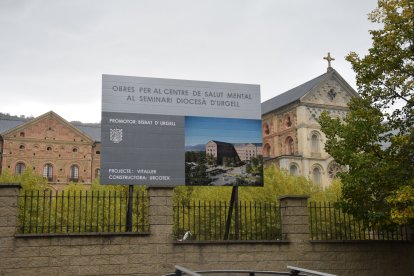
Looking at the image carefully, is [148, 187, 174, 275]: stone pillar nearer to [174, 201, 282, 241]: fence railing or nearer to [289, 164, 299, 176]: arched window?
[174, 201, 282, 241]: fence railing

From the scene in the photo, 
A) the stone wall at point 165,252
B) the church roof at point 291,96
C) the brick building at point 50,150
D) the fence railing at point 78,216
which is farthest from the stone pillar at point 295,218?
the brick building at point 50,150

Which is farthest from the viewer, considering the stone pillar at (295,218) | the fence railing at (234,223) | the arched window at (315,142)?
the arched window at (315,142)

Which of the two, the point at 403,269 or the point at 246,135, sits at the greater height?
the point at 246,135

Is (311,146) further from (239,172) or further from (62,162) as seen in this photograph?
(239,172)

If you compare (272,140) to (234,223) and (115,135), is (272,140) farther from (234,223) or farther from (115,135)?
(115,135)

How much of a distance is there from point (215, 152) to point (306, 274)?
8962mm

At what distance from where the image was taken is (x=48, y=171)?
2354 inches

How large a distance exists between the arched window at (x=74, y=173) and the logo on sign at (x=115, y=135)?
→ 156 feet

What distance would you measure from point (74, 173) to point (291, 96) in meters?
26.3

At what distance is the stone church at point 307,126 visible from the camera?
171 feet

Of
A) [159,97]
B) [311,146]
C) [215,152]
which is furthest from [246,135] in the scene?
[311,146]

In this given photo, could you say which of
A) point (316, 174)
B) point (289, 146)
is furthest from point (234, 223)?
point (289, 146)

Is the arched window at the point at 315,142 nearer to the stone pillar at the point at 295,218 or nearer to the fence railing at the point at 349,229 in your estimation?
the fence railing at the point at 349,229

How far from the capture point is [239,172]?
1620cm
